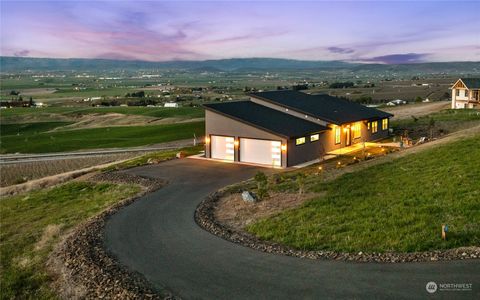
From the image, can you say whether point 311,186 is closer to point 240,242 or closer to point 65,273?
point 240,242

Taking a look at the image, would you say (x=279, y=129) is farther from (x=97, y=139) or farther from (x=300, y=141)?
(x=97, y=139)

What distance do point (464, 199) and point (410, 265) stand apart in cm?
674

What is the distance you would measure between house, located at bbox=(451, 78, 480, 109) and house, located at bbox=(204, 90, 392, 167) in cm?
3615

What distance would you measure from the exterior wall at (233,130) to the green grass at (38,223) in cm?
1136

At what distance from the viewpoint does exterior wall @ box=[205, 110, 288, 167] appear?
3563 cm

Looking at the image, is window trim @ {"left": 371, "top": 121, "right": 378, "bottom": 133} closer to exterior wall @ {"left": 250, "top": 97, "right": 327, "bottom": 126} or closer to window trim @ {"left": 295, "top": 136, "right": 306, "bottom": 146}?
exterior wall @ {"left": 250, "top": 97, "right": 327, "bottom": 126}

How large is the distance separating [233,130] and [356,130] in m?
14.9

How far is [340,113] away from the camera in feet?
146

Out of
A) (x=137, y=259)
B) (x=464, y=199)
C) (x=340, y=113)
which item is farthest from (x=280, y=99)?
(x=137, y=259)

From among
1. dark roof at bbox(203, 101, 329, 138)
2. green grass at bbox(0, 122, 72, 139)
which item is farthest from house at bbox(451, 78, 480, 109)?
green grass at bbox(0, 122, 72, 139)

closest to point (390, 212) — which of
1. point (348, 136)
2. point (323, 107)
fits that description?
point (348, 136)

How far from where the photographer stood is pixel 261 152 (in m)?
36.3

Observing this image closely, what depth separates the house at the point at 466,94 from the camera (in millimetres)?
72125

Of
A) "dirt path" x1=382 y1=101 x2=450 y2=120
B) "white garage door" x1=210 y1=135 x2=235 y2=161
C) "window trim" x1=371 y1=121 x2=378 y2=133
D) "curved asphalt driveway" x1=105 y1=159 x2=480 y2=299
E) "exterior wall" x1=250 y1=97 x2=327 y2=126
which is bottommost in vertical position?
"curved asphalt driveway" x1=105 y1=159 x2=480 y2=299
